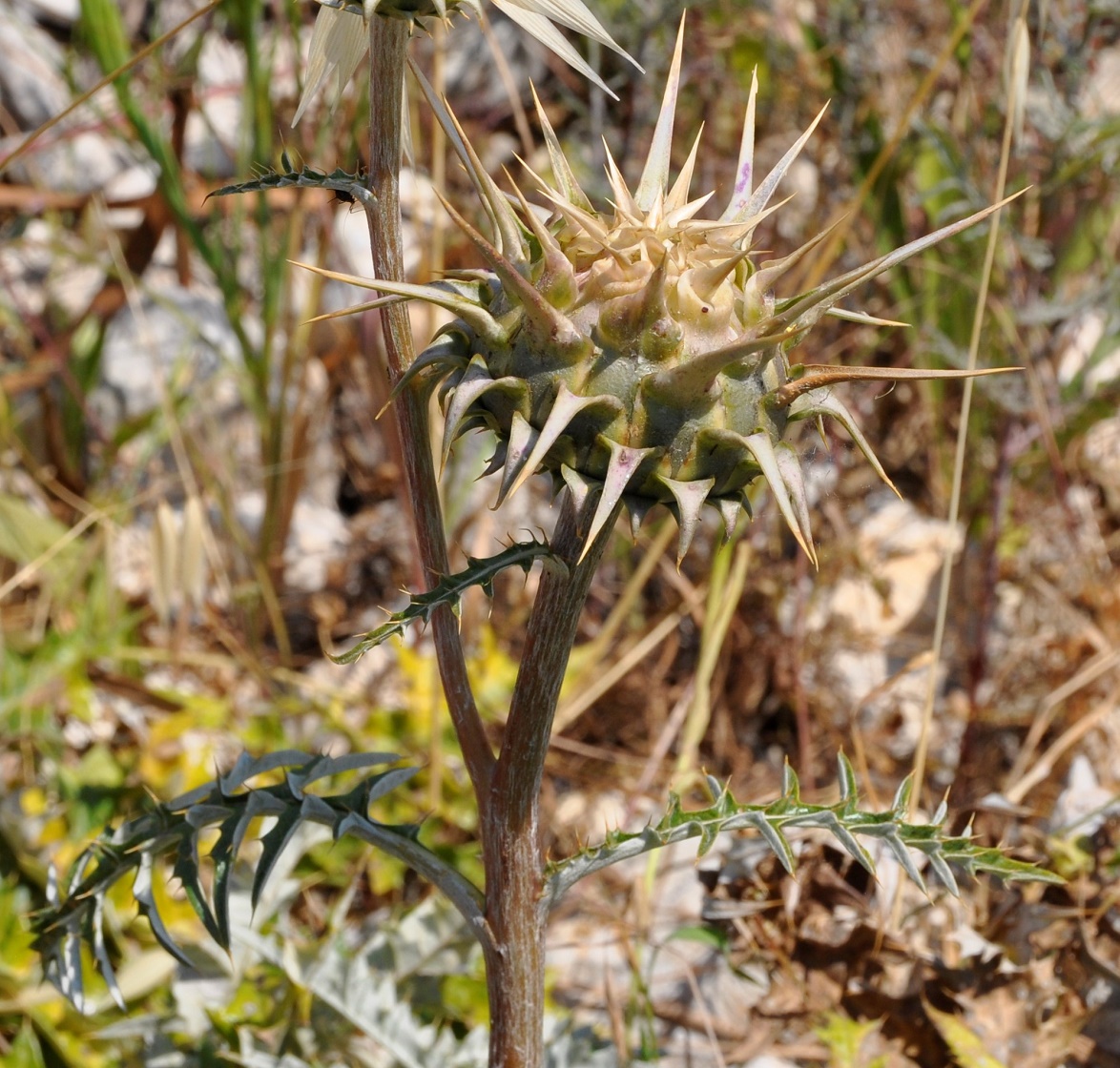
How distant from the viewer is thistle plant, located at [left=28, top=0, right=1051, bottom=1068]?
1.17m

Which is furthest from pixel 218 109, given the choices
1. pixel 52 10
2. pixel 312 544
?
pixel 312 544

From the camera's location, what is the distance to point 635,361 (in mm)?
1206

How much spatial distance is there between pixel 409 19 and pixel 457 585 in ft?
1.86

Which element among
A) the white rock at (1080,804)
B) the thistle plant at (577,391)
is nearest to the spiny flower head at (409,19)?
the thistle plant at (577,391)

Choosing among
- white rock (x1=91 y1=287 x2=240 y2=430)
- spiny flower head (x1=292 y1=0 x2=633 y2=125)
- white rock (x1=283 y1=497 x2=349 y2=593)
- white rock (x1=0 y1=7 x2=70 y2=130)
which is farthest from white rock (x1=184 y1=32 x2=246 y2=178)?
spiny flower head (x1=292 y1=0 x2=633 y2=125)

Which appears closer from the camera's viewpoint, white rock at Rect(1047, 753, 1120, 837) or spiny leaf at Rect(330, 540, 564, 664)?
spiny leaf at Rect(330, 540, 564, 664)

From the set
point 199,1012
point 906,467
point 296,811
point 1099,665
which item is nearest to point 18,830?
point 199,1012

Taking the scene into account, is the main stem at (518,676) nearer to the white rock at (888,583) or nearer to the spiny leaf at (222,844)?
the spiny leaf at (222,844)

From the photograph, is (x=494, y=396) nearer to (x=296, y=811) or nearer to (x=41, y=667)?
(x=296, y=811)

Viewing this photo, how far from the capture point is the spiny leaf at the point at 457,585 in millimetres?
1226

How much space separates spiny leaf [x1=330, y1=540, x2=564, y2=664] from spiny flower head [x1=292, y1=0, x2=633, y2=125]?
488 millimetres

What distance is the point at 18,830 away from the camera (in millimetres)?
2732

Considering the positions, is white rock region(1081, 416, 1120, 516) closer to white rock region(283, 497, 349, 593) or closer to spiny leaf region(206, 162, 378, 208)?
white rock region(283, 497, 349, 593)

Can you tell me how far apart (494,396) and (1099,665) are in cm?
233
